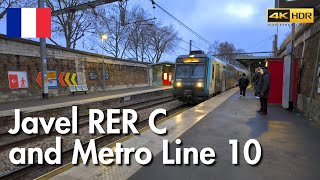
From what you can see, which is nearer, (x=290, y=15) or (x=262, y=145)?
(x=262, y=145)

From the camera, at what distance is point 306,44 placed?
14.8 meters

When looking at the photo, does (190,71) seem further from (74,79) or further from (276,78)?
(74,79)

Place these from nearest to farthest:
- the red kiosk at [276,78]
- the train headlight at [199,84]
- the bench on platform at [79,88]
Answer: the red kiosk at [276,78]
the train headlight at [199,84]
the bench on platform at [79,88]

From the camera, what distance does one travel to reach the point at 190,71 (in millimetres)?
20312

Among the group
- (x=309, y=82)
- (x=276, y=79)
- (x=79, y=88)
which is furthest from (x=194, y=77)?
(x=79, y=88)

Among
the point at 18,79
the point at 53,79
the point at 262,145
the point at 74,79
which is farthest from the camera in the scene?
the point at 74,79

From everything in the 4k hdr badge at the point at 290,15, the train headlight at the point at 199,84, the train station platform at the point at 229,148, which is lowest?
the train station platform at the point at 229,148

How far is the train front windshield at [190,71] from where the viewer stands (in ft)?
65.4

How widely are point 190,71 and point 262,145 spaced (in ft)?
43.8

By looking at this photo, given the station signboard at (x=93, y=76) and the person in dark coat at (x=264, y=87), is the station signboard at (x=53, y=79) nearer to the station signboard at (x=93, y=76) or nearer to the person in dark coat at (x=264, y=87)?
the station signboard at (x=93, y=76)

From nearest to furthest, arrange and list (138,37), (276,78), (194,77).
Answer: (276,78) < (194,77) < (138,37)

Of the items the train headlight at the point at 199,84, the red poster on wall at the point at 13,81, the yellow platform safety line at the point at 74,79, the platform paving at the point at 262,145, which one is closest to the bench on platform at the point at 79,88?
the yellow platform safety line at the point at 74,79

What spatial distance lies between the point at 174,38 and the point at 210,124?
6461 cm

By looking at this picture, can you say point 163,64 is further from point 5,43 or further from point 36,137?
point 36,137
